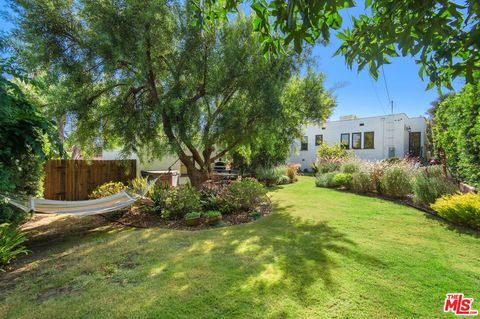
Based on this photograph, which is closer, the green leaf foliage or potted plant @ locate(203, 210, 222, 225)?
the green leaf foliage

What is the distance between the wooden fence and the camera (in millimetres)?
8070

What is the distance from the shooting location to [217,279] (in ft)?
9.87

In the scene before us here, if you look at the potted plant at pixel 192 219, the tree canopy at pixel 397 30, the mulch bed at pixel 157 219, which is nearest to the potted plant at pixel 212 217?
the mulch bed at pixel 157 219

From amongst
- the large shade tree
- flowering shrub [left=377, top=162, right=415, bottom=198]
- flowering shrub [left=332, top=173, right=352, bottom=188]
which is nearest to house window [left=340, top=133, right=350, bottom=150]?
flowering shrub [left=332, top=173, right=352, bottom=188]

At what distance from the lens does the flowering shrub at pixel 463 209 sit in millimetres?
4645

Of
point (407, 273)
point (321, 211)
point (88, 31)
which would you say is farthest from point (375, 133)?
point (88, 31)

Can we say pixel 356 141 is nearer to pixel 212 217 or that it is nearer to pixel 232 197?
pixel 232 197

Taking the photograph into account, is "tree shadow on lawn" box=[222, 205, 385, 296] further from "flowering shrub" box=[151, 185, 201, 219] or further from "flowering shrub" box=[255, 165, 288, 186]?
"flowering shrub" box=[255, 165, 288, 186]

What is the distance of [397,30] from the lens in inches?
70.1

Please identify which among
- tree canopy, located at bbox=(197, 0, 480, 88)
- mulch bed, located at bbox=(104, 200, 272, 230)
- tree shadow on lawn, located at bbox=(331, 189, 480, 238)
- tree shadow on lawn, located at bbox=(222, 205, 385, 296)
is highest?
tree canopy, located at bbox=(197, 0, 480, 88)

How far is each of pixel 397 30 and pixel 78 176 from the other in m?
9.78

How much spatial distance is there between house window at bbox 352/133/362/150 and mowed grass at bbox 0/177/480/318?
14.2 meters

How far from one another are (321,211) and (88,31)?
7162mm

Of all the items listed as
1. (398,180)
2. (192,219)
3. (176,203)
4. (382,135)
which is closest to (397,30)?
(192,219)
